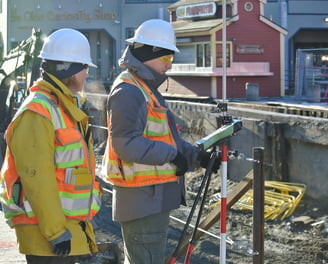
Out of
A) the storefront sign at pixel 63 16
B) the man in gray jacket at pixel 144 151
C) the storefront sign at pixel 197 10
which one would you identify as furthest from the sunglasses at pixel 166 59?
the storefront sign at pixel 63 16

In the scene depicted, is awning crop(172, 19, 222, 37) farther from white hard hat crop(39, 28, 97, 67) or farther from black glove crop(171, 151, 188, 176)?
white hard hat crop(39, 28, 97, 67)

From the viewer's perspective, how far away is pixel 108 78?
43906mm

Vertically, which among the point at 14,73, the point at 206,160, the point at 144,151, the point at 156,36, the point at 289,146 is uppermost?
the point at 156,36

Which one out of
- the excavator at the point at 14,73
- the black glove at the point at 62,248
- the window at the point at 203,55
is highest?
the window at the point at 203,55

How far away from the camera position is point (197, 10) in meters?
26.9

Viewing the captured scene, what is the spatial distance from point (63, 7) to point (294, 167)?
1392 inches

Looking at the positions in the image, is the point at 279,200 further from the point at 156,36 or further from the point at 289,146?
the point at 156,36

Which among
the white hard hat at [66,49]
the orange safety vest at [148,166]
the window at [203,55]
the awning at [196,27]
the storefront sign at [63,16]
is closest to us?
the white hard hat at [66,49]

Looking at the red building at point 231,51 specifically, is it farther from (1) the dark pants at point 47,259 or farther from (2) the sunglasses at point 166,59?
(1) the dark pants at point 47,259

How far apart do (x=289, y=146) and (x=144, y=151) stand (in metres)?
7.59

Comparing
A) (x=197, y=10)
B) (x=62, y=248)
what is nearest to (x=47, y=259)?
(x=62, y=248)

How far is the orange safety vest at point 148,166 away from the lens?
375cm

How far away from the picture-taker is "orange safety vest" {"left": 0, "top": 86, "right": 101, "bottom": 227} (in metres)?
3.32

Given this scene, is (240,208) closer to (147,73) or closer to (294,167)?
(294,167)
